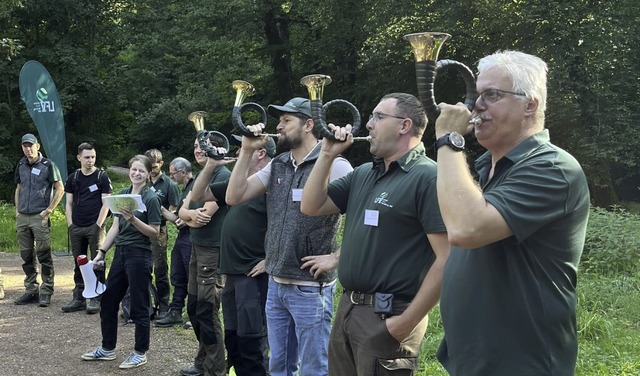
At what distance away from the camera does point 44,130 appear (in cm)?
1497

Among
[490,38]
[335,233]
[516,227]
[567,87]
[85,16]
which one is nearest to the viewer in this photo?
[516,227]

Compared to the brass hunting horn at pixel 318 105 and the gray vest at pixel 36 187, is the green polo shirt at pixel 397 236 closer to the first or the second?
the brass hunting horn at pixel 318 105

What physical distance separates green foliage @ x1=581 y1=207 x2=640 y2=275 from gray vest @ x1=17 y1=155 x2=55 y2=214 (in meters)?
7.03

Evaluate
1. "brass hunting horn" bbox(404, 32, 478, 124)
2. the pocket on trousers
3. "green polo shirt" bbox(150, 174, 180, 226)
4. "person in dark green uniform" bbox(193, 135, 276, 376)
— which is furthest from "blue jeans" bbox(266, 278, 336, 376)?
"green polo shirt" bbox(150, 174, 180, 226)

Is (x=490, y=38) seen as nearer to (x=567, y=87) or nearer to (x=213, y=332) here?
(x=567, y=87)

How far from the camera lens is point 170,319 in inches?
318

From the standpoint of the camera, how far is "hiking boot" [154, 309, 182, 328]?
26.3 feet

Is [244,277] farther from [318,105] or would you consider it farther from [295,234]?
[318,105]

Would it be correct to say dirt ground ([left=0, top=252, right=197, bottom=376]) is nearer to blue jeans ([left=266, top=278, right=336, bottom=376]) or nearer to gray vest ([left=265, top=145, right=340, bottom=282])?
blue jeans ([left=266, top=278, right=336, bottom=376])

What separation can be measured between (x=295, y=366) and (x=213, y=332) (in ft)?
4.29

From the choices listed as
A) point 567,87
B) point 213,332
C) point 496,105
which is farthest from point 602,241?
point 567,87

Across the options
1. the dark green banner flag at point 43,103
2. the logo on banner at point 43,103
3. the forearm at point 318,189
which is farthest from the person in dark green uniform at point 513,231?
the logo on banner at point 43,103

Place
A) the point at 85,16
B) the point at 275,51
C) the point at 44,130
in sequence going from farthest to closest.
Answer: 1. the point at 85,16
2. the point at 275,51
3. the point at 44,130

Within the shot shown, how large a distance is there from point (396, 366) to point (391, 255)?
53 cm
